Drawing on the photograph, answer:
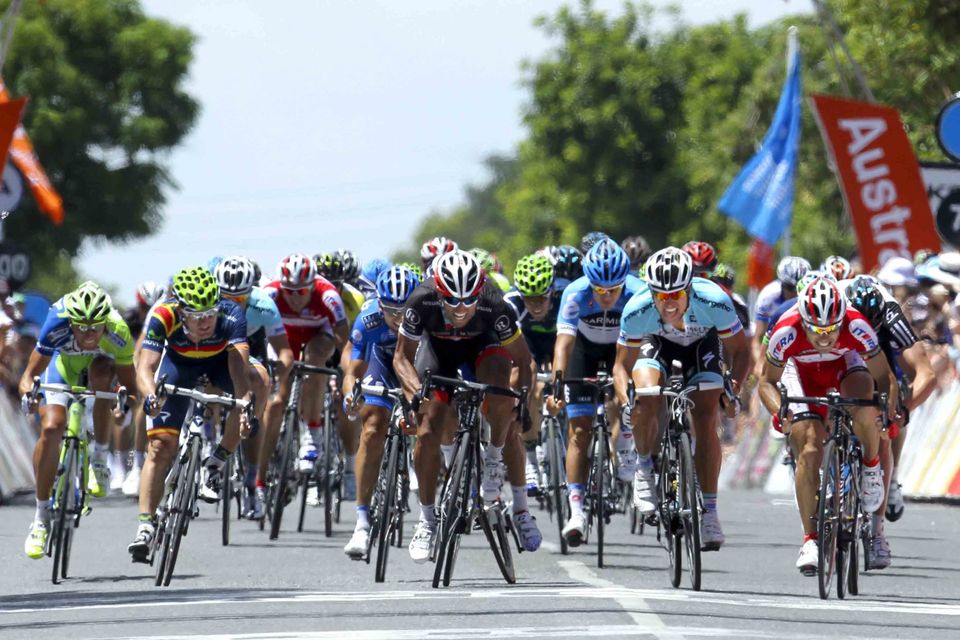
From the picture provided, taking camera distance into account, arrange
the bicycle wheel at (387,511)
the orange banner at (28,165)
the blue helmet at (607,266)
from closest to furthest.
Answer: the bicycle wheel at (387,511), the blue helmet at (607,266), the orange banner at (28,165)

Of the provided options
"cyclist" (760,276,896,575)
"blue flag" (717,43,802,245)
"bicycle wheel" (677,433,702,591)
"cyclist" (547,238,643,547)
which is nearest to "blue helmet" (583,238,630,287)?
"cyclist" (547,238,643,547)

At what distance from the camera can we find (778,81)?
145ft

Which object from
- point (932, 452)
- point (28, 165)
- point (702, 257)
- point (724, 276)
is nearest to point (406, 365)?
point (702, 257)

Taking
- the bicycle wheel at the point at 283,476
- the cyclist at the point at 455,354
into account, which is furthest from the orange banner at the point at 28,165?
the cyclist at the point at 455,354

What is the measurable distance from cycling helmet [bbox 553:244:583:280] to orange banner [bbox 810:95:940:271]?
5823 millimetres

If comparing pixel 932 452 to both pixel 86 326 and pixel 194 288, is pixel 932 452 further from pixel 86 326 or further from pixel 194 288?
pixel 194 288

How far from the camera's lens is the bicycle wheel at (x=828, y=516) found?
43.6 ft

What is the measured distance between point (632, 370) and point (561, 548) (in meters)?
2.53

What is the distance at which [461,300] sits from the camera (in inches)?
540

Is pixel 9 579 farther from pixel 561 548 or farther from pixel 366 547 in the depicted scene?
pixel 561 548

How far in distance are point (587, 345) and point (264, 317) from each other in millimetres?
2364

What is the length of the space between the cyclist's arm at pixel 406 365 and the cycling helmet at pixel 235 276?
386cm

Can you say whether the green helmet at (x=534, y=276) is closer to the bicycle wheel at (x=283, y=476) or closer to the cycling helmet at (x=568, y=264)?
the cycling helmet at (x=568, y=264)

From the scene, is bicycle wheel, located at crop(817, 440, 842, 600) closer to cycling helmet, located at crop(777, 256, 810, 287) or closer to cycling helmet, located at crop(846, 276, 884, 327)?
cycling helmet, located at crop(846, 276, 884, 327)
